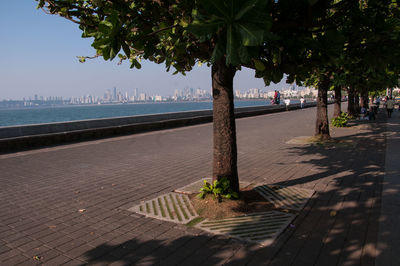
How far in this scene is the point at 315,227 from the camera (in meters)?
4.27

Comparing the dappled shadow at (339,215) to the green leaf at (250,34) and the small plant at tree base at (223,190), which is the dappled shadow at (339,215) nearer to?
the small plant at tree base at (223,190)

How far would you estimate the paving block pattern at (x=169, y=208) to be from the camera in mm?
4720

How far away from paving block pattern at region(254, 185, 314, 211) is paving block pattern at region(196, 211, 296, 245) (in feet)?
1.37

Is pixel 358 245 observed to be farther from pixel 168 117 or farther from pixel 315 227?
pixel 168 117

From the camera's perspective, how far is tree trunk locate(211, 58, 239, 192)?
4.94 metres

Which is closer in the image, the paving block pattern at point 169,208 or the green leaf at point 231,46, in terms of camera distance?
the green leaf at point 231,46

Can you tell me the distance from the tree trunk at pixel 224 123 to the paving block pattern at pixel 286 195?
778mm

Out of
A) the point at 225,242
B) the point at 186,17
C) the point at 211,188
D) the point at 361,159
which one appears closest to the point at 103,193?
the point at 211,188

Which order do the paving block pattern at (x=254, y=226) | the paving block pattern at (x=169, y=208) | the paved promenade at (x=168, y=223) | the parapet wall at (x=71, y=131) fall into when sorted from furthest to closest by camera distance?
the parapet wall at (x=71, y=131), the paving block pattern at (x=169, y=208), the paving block pattern at (x=254, y=226), the paved promenade at (x=168, y=223)

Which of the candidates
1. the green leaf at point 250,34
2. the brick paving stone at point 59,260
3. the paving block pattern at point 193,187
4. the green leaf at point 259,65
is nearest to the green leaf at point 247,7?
the green leaf at point 250,34

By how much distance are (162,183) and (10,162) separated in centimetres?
550

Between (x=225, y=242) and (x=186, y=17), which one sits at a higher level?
(x=186, y=17)

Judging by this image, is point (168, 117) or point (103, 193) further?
point (168, 117)

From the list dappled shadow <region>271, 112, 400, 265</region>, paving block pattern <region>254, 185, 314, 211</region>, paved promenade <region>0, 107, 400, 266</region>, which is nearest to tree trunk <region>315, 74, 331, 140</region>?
paved promenade <region>0, 107, 400, 266</region>
